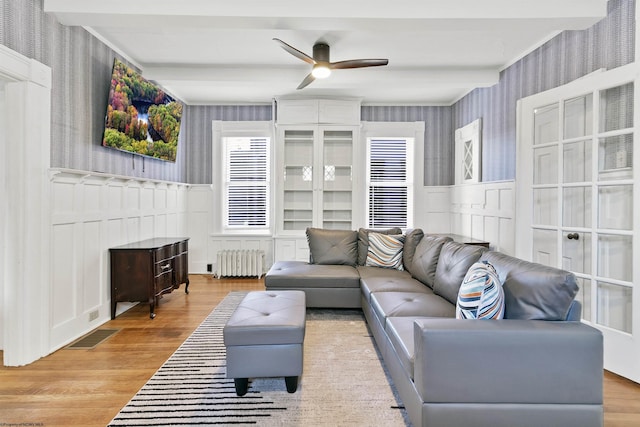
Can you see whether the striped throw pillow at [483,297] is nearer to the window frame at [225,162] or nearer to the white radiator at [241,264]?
the white radiator at [241,264]

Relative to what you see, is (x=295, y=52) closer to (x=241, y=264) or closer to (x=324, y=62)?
(x=324, y=62)

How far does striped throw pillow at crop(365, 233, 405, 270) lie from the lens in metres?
4.07

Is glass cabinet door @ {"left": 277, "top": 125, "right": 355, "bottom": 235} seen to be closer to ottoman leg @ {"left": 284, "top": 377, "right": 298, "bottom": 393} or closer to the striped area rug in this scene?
the striped area rug

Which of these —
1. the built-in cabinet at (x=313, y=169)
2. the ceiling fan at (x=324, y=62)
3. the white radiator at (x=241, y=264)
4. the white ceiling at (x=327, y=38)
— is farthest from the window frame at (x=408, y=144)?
the ceiling fan at (x=324, y=62)

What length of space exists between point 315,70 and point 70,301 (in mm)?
3032

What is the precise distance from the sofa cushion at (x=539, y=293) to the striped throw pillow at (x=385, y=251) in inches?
81.9

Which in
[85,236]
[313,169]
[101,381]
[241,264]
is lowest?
[101,381]

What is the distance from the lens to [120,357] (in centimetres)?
279

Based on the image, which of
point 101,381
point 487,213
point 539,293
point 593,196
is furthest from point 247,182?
point 539,293

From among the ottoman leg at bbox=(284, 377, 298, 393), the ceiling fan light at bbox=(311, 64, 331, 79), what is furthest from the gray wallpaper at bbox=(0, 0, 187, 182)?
the ottoman leg at bbox=(284, 377, 298, 393)

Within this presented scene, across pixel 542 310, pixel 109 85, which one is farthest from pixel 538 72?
pixel 109 85

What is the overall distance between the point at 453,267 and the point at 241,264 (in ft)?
11.7

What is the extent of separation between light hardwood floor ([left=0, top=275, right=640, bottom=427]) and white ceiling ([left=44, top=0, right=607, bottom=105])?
2.64 m

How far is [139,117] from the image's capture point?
13.2 feet
